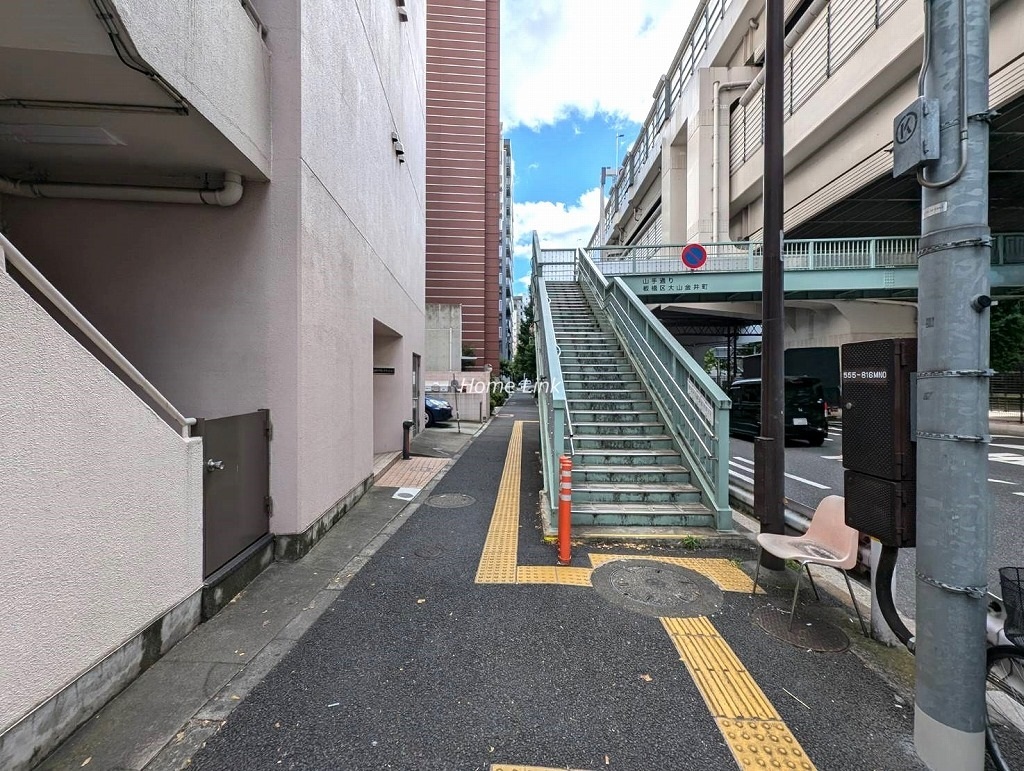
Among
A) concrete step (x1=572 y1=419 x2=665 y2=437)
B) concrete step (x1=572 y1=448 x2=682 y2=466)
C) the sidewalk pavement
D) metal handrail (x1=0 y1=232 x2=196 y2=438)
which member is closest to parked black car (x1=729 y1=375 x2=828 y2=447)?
concrete step (x1=572 y1=419 x2=665 y2=437)

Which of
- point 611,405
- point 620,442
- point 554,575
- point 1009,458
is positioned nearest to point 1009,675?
point 554,575

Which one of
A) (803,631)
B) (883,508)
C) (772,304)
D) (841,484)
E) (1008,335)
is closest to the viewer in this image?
(883,508)

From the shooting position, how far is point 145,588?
9.34 ft

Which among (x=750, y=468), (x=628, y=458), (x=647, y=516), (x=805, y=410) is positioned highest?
(x=805, y=410)

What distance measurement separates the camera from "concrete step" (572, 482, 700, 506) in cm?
552

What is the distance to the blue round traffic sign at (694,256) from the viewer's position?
622 inches

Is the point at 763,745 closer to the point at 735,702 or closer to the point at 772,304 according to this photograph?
the point at 735,702

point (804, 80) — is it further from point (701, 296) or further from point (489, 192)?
point (489, 192)

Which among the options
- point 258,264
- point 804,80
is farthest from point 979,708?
point 804,80

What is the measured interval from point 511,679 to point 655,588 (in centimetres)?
172

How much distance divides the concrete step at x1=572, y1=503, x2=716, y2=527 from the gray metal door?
3.39m

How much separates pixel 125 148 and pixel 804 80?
26086 millimetres

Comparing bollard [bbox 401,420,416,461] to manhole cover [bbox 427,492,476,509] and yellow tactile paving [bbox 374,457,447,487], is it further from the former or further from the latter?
manhole cover [bbox 427,492,476,509]

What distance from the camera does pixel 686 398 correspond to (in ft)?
20.2
